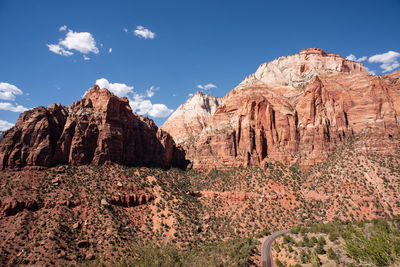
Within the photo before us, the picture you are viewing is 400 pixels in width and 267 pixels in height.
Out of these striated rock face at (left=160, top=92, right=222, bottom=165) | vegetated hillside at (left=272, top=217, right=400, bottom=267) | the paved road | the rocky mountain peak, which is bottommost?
the paved road

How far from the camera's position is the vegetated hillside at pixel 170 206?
44.6 meters

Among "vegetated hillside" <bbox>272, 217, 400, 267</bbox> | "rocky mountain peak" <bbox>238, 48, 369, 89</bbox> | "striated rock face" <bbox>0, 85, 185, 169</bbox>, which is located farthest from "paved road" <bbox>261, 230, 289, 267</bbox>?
"rocky mountain peak" <bbox>238, 48, 369, 89</bbox>

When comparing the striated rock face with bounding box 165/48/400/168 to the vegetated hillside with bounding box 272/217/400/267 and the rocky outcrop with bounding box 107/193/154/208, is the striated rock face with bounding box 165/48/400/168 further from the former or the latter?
the vegetated hillside with bounding box 272/217/400/267

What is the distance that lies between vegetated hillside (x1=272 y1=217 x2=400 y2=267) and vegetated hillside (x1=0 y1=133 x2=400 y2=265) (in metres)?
5.52

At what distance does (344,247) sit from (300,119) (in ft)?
195

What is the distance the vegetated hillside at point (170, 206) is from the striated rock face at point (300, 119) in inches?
179

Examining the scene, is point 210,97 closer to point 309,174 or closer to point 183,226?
point 309,174

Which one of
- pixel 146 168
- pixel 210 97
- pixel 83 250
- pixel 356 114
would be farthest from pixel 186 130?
pixel 83 250

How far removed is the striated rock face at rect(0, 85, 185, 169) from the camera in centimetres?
6062

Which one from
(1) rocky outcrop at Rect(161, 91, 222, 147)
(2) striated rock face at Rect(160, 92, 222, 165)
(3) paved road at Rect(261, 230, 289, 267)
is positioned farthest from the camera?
(1) rocky outcrop at Rect(161, 91, 222, 147)

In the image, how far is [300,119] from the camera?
81.6 metres

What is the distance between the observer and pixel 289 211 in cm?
6225

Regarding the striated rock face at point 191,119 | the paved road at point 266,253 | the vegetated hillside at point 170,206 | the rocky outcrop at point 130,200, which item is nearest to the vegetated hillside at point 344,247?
the paved road at point 266,253

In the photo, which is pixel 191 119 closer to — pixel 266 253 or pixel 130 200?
pixel 130 200
